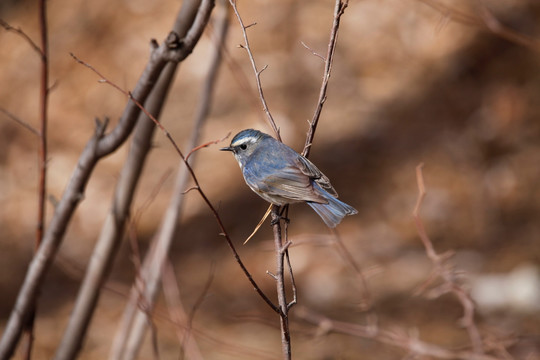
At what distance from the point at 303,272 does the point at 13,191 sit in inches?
114

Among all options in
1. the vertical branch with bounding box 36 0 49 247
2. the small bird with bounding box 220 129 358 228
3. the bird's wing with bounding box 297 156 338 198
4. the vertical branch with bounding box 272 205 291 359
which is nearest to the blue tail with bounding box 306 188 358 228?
the small bird with bounding box 220 129 358 228

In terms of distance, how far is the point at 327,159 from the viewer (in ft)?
19.1

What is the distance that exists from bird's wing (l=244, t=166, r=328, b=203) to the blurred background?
99.8 inches

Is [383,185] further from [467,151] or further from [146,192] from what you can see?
[146,192]

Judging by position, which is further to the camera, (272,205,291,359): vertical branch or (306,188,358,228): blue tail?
(306,188,358,228): blue tail

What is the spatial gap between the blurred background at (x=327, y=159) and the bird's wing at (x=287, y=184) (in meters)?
2.53

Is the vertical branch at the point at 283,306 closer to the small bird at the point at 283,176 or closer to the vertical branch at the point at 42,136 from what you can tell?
the small bird at the point at 283,176

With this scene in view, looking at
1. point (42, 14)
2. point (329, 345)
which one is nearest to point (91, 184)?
point (329, 345)

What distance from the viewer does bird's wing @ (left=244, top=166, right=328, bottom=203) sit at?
9.16ft

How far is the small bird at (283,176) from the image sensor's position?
2.77 m

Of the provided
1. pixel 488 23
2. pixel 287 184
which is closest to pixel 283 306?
pixel 287 184

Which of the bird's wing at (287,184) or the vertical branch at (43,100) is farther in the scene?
the bird's wing at (287,184)

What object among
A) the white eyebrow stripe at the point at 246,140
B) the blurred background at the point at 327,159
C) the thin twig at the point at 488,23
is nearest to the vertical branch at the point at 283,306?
the white eyebrow stripe at the point at 246,140

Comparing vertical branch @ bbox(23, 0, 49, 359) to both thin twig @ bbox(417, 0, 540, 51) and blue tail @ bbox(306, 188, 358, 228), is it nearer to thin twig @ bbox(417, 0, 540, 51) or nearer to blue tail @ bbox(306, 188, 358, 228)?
blue tail @ bbox(306, 188, 358, 228)
